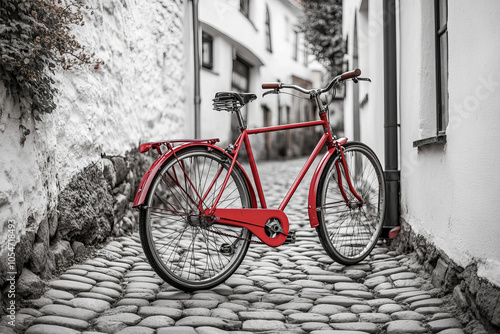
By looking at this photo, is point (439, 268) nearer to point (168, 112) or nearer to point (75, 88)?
point (75, 88)

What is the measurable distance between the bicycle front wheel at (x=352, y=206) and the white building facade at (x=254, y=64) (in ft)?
12.2

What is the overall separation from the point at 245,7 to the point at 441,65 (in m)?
16.6

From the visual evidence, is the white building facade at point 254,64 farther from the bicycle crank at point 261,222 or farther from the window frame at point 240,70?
the bicycle crank at point 261,222

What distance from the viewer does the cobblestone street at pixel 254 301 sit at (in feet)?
10.00

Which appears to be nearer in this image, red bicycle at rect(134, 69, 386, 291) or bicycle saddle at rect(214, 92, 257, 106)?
red bicycle at rect(134, 69, 386, 291)

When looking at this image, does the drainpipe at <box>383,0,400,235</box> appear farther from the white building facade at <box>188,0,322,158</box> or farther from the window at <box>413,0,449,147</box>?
the white building facade at <box>188,0,322,158</box>

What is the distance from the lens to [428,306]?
3367 mm

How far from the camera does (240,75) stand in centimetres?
2027

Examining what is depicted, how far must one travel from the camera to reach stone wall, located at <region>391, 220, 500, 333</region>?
2723 mm

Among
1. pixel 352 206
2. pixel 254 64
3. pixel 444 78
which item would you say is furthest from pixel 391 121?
pixel 254 64

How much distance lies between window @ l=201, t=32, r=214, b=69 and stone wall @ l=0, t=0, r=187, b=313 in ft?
29.4

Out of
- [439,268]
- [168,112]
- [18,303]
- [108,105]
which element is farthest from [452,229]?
[168,112]

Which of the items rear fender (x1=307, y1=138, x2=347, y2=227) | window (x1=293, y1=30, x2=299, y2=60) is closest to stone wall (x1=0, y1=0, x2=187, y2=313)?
rear fender (x1=307, y1=138, x2=347, y2=227)

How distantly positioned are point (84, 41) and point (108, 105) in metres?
0.70
